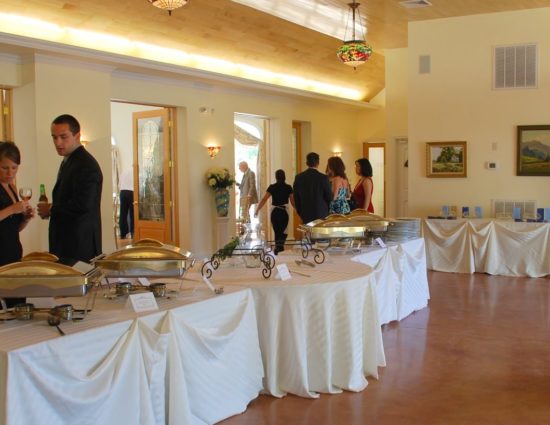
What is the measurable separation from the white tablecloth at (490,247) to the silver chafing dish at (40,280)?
21.4 ft

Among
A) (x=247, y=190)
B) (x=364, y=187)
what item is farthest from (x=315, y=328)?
(x=247, y=190)

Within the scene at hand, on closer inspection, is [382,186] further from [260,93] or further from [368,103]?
[260,93]

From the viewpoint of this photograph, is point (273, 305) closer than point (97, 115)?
Yes

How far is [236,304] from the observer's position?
3217mm

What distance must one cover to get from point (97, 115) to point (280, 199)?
8.37ft

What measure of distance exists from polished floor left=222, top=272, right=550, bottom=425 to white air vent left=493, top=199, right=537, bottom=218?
2.67 meters

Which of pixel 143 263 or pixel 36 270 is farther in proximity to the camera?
pixel 143 263

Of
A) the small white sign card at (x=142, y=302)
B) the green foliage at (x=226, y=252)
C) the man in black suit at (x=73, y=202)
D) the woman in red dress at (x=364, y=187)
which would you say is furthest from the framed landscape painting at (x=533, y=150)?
the small white sign card at (x=142, y=302)

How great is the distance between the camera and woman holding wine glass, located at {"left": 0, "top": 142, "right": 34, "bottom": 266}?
3418 millimetres

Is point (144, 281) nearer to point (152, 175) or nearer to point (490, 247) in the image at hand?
point (490, 247)

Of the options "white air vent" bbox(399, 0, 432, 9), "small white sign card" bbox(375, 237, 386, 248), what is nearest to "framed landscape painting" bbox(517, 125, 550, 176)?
"white air vent" bbox(399, 0, 432, 9)

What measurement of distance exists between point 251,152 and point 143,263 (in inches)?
376

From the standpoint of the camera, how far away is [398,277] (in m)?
5.48

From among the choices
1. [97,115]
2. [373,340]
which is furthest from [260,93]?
[373,340]
